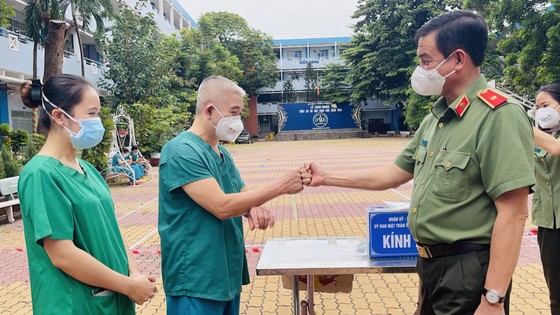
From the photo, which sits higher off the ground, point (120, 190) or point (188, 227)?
point (188, 227)

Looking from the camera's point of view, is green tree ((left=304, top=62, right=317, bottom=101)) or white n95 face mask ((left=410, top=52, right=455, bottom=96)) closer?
white n95 face mask ((left=410, top=52, right=455, bottom=96))

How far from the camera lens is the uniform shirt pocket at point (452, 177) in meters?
1.69

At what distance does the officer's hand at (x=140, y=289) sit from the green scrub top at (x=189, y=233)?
141 millimetres

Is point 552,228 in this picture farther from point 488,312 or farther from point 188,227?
point 188,227

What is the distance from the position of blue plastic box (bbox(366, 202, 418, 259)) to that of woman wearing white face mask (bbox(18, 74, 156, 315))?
52.2 inches

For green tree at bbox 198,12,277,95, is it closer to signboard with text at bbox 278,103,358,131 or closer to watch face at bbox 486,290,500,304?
signboard with text at bbox 278,103,358,131

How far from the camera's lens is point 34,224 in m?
1.63

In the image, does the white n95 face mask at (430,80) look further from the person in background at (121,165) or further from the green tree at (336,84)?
the green tree at (336,84)

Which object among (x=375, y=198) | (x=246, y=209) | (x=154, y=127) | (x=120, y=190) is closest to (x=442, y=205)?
(x=246, y=209)

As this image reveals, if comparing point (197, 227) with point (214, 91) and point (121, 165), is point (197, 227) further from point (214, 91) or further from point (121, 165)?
point (121, 165)

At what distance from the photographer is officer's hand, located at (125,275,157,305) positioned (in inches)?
71.4

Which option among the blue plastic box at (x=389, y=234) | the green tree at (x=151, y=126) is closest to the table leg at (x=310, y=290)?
the blue plastic box at (x=389, y=234)

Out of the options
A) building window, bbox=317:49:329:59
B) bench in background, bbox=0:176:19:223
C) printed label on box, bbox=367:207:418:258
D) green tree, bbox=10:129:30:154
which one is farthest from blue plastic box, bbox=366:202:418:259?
building window, bbox=317:49:329:59

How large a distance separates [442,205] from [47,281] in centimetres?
163
